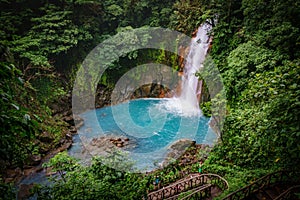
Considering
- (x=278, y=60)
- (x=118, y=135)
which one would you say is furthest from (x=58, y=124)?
(x=278, y=60)

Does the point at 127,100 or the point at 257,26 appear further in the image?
the point at 127,100

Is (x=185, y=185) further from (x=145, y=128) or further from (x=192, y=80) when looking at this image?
(x=192, y=80)

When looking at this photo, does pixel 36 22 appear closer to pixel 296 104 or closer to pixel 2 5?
pixel 2 5

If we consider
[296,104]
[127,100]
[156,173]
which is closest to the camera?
[296,104]

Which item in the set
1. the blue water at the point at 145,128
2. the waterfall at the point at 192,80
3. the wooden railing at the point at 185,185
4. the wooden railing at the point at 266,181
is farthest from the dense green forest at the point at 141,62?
the blue water at the point at 145,128

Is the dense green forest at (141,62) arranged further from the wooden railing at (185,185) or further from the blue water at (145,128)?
the blue water at (145,128)

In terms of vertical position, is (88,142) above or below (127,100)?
below
